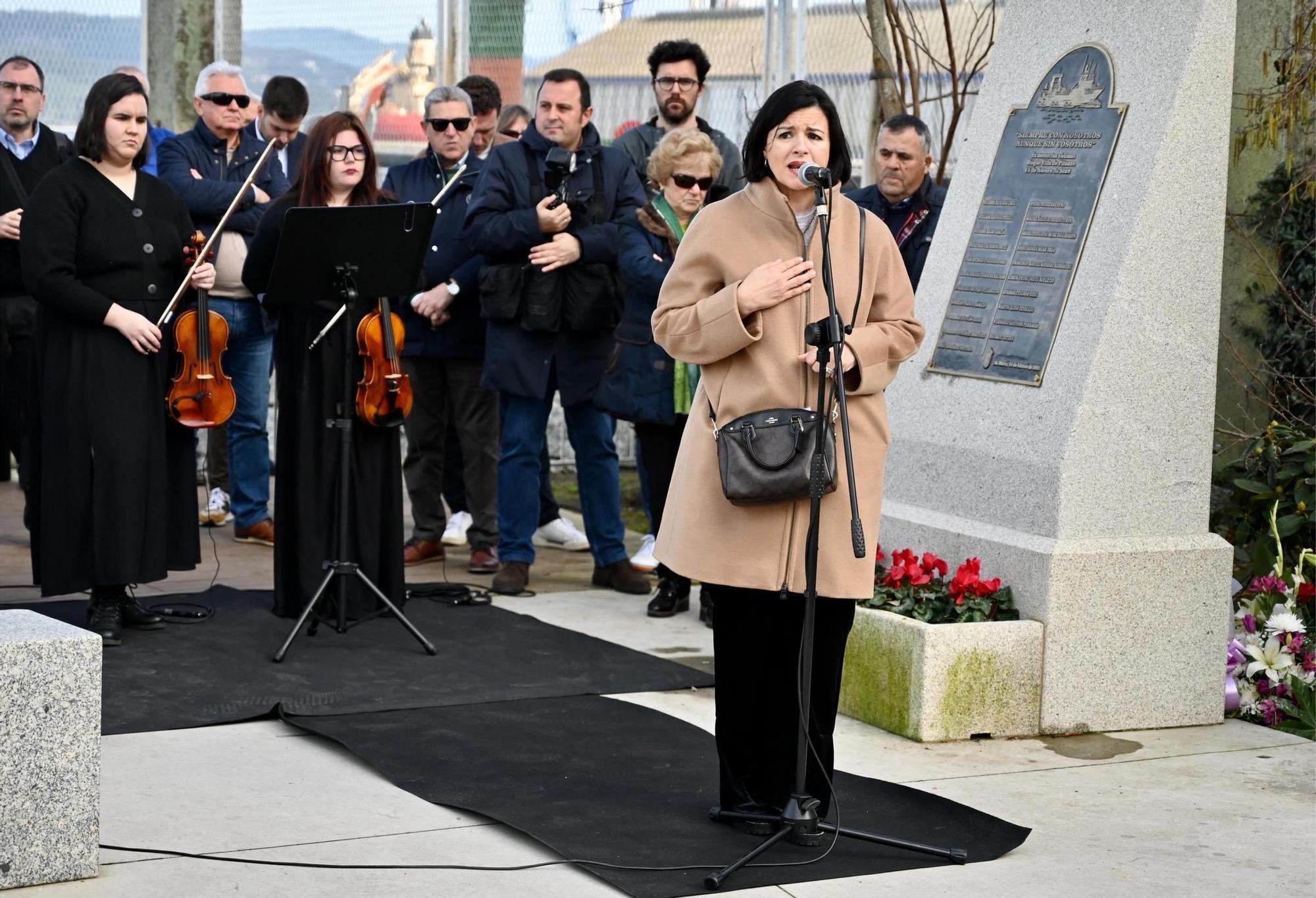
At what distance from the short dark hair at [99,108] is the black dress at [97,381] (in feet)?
0.23

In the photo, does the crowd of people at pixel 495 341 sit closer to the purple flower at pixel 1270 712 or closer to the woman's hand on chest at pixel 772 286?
the woman's hand on chest at pixel 772 286

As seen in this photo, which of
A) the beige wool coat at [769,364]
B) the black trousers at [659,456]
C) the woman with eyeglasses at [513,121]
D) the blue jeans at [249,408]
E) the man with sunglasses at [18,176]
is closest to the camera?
the beige wool coat at [769,364]

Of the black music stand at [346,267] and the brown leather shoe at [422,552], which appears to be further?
the brown leather shoe at [422,552]

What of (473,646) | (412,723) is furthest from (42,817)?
(473,646)

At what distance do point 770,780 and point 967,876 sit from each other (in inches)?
22.6

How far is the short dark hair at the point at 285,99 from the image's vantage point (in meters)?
9.78

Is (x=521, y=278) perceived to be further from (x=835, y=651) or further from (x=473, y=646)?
(x=835, y=651)

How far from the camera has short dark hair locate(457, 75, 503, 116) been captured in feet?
31.7

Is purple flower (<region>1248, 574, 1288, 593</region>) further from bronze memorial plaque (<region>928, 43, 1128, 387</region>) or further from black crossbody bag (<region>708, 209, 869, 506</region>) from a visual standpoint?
black crossbody bag (<region>708, 209, 869, 506</region>)

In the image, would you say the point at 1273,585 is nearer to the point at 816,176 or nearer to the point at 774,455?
the point at 774,455

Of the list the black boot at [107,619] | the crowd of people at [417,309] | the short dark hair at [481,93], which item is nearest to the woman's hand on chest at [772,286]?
the crowd of people at [417,309]

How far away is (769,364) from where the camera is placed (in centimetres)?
443

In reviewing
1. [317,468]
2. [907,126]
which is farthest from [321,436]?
[907,126]

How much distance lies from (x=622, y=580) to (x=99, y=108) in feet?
10.2
